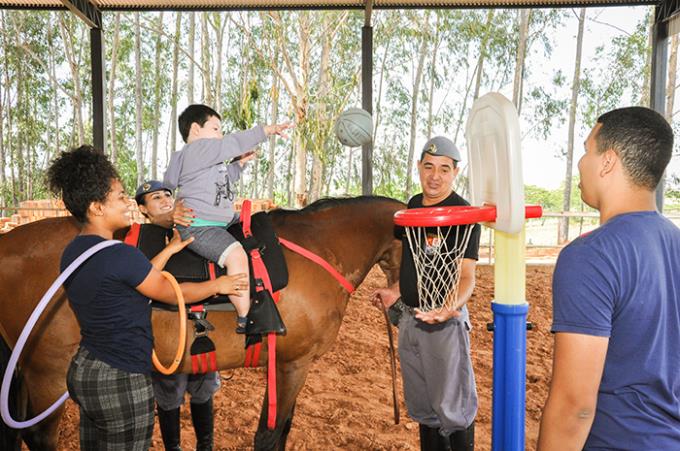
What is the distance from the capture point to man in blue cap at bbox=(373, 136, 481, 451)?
2.51m

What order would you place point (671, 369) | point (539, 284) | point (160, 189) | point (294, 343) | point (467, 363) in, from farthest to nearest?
1. point (539, 284)
2. point (160, 189)
3. point (294, 343)
4. point (467, 363)
5. point (671, 369)

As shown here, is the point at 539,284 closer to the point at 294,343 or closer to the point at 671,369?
the point at 294,343

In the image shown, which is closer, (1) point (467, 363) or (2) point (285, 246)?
(1) point (467, 363)

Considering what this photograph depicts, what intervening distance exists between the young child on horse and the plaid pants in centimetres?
75

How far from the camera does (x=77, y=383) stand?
76.0 inches

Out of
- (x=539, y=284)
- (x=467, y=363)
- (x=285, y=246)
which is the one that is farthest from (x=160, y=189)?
(x=539, y=284)

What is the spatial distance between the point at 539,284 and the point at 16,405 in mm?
Answer: 7794

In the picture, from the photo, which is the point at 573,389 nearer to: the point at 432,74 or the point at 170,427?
the point at 170,427

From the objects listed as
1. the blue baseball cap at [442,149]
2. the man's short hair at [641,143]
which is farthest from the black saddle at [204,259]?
the man's short hair at [641,143]

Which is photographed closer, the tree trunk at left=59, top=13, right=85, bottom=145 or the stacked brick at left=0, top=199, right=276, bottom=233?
the stacked brick at left=0, top=199, right=276, bottom=233

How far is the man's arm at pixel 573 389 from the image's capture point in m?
1.15

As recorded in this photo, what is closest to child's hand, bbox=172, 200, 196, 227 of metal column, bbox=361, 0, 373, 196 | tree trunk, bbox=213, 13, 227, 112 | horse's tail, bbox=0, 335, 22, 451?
horse's tail, bbox=0, 335, 22, 451

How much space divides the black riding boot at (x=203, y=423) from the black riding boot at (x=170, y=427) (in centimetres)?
12

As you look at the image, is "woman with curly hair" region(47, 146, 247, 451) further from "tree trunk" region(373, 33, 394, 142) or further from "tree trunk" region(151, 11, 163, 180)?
"tree trunk" region(151, 11, 163, 180)
